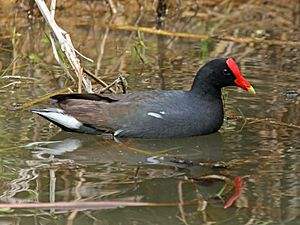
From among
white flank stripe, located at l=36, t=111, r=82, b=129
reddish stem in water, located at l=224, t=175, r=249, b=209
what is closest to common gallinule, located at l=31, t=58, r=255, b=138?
white flank stripe, located at l=36, t=111, r=82, b=129

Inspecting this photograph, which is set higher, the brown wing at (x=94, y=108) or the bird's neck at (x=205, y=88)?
the bird's neck at (x=205, y=88)

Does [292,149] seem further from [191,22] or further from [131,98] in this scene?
[191,22]

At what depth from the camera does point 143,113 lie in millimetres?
6168

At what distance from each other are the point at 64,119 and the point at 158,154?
2.62 ft

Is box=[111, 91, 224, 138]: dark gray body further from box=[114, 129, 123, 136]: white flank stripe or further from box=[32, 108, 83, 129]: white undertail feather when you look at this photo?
box=[32, 108, 83, 129]: white undertail feather

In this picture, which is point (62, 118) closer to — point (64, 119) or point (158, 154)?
point (64, 119)

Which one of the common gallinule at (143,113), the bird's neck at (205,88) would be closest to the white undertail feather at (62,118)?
the common gallinule at (143,113)

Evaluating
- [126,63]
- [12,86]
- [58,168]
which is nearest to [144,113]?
[58,168]

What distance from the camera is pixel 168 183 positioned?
16.9 feet

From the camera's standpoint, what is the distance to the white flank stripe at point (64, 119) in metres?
6.22

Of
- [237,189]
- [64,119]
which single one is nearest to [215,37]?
[64,119]

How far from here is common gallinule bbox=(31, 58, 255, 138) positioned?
6137mm

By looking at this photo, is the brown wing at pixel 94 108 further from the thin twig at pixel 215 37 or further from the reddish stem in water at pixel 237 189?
the thin twig at pixel 215 37

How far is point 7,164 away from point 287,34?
5.35m
